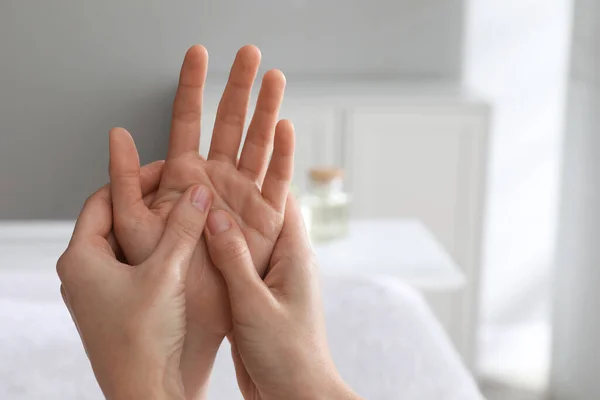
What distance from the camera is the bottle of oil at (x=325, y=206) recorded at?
1156 mm

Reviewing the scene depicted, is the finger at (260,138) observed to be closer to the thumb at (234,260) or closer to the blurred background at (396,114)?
the thumb at (234,260)

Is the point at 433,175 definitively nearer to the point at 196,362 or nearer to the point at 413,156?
the point at 413,156

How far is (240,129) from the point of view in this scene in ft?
2.07

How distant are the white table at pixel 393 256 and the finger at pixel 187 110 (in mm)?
429

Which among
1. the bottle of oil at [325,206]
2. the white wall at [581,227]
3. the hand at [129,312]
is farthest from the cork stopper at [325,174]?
the hand at [129,312]

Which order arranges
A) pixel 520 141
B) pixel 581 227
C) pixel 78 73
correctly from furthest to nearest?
pixel 520 141 → pixel 581 227 → pixel 78 73

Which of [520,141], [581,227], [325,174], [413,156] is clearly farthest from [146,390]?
[520,141]

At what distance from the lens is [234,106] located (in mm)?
613

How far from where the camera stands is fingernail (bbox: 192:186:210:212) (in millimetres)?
581

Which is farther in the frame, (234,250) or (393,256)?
(393,256)

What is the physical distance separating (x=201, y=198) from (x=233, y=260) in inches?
2.0

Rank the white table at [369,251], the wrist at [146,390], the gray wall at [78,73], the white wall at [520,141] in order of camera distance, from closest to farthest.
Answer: the wrist at [146,390]
the white table at [369,251]
the gray wall at [78,73]
the white wall at [520,141]

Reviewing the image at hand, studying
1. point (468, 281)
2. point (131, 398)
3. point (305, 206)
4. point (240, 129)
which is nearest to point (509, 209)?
point (468, 281)

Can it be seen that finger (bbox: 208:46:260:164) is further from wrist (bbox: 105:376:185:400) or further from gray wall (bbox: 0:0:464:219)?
gray wall (bbox: 0:0:464:219)
